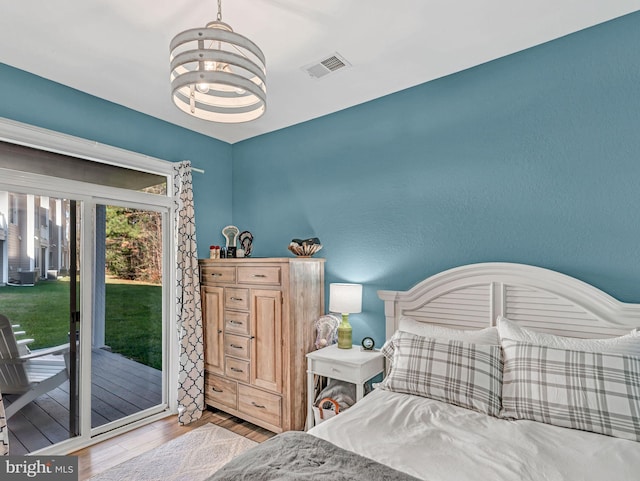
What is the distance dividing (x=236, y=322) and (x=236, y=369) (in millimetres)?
406

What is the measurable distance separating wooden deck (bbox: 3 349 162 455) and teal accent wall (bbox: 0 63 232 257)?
4.04ft

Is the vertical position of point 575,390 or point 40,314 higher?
point 40,314

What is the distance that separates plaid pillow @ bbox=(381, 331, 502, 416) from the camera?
187cm

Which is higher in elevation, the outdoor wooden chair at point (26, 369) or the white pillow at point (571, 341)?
the white pillow at point (571, 341)

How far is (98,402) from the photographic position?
286 cm

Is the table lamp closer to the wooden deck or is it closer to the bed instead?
the bed

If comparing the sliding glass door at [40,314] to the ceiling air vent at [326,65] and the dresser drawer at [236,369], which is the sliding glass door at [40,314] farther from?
the ceiling air vent at [326,65]

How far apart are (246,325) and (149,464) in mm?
1140

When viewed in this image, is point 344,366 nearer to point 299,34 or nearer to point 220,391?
point 220,391

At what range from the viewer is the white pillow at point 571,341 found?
1.73 meters

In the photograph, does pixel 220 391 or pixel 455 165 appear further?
pixel 220 391

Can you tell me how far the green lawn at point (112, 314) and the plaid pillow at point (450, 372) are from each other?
2.22 m

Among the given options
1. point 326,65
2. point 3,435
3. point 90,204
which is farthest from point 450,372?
point 90,204

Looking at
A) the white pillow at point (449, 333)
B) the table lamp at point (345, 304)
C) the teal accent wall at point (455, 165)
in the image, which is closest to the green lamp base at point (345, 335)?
the table lamp at point (345, 304)
